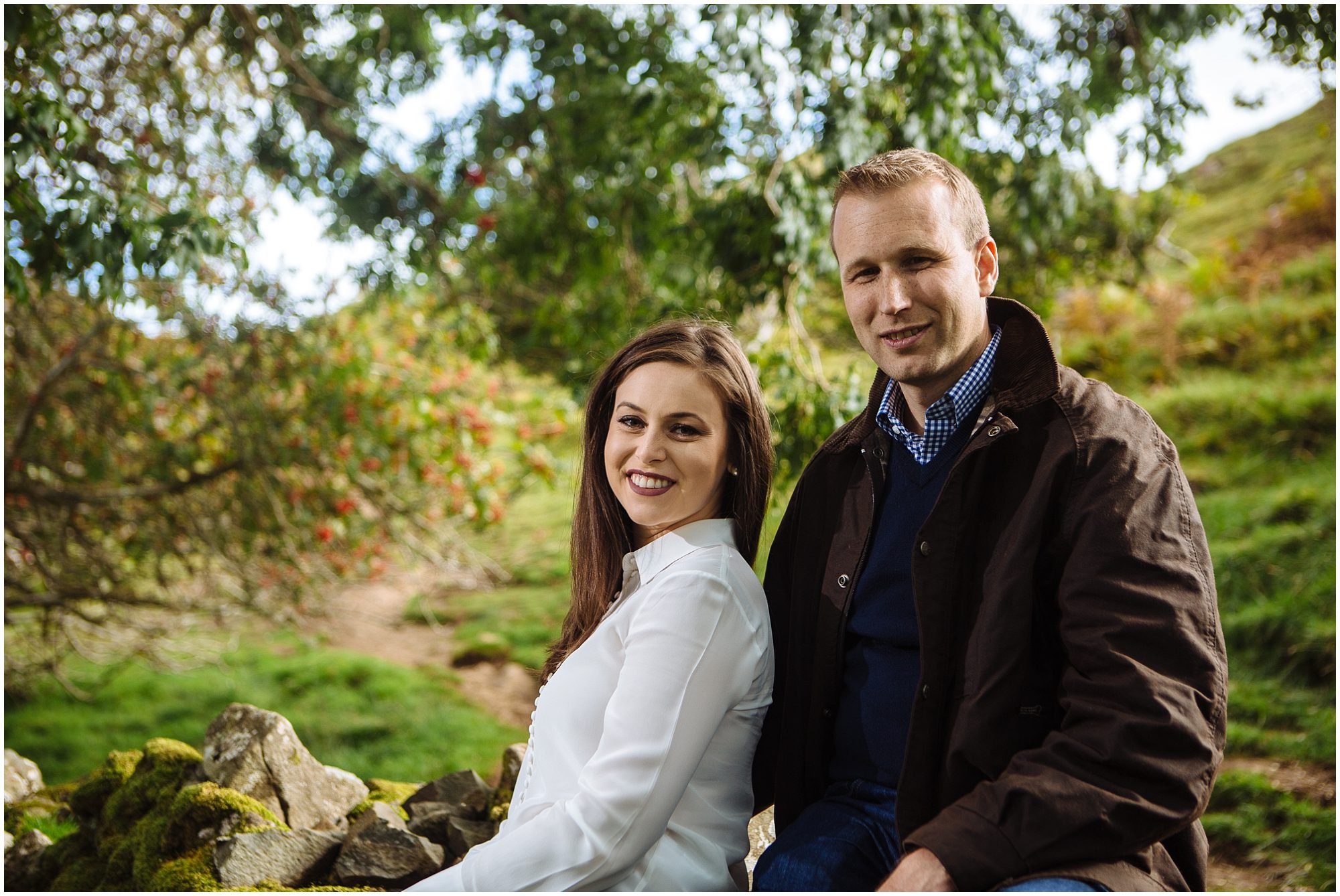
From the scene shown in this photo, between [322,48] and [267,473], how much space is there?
2.79m

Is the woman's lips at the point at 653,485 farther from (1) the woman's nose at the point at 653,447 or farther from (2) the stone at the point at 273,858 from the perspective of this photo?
(2) the stone at the point at 273,858

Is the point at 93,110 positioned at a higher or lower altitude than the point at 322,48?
lower

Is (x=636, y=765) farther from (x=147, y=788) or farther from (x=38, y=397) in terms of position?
(x=38, y=397)

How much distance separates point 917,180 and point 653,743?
1.25m

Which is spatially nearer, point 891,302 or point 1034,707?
point 1034,707

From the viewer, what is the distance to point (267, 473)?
5.87 metres

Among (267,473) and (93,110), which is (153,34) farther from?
(267,473)

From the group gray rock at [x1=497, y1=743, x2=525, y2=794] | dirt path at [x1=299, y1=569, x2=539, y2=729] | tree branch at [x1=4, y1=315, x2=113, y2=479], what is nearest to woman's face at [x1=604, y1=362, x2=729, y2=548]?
gray rock at [x1=497, y1=743, x2=525, y2=794]

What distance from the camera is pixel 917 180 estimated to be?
6.81 feet

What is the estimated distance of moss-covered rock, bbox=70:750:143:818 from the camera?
3.55 metres

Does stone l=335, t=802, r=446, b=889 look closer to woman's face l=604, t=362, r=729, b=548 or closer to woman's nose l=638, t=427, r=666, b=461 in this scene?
woman's face l=604, t=362, r=729, b=548

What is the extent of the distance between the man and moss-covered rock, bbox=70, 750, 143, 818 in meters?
2.57

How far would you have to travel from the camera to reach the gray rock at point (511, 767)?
3.30 m

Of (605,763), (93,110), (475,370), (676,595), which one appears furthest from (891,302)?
(475,370)
